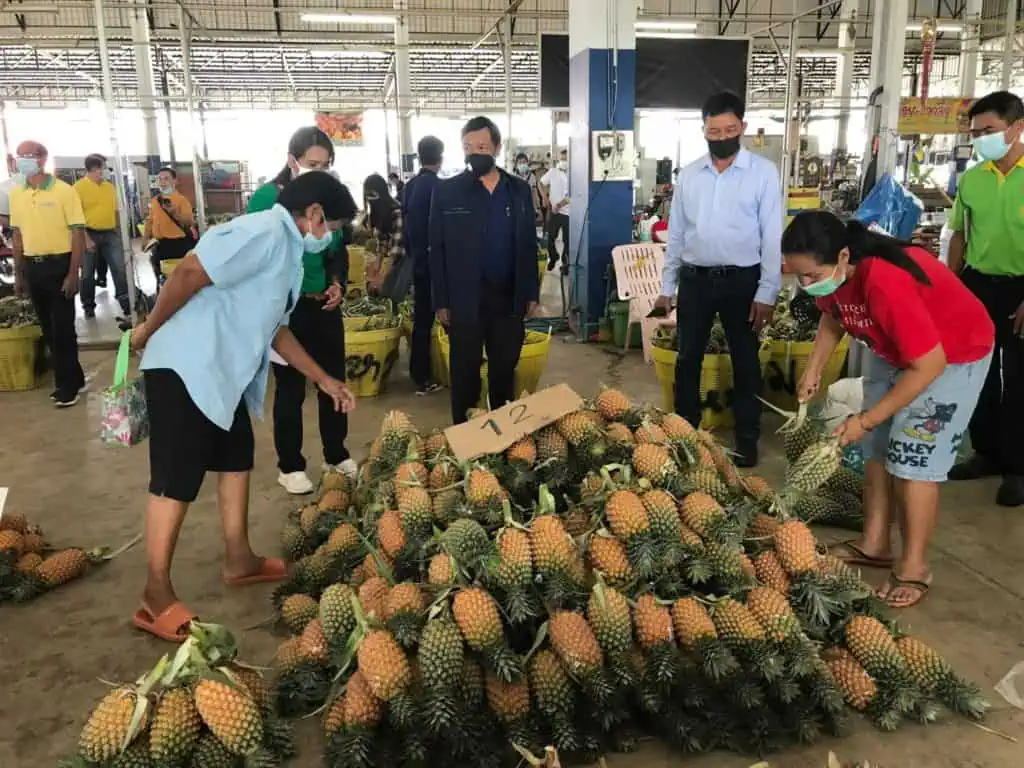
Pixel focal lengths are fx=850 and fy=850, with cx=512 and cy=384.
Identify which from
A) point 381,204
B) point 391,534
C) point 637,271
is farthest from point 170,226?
point 391,534

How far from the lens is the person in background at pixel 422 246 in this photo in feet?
18.0

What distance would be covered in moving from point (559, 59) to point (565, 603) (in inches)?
308

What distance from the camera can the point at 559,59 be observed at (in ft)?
29.3

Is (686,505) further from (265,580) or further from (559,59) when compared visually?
(559,59)

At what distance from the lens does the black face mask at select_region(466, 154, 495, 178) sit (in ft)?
13.1

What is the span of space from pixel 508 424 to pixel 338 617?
0.82 metres

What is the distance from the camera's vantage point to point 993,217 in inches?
148

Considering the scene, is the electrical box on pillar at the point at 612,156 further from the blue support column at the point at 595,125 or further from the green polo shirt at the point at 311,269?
the green polo shirt at the point at 311,269

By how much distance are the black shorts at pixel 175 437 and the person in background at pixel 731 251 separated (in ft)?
8.06

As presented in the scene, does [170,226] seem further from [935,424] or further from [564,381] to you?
[935,424]

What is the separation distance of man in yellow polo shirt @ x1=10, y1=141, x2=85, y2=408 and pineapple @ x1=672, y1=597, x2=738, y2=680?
15.5 ft

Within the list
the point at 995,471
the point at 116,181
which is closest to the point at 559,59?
the point at 116,181

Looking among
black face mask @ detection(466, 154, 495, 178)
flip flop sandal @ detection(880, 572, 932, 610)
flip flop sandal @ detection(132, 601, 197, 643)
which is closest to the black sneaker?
flip flop sandal @ detection(880, 572, 932, 610)

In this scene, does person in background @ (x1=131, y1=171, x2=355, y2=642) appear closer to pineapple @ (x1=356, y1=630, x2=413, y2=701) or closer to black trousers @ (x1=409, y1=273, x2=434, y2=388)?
pineapple @ (x1=356, y1=630, x2=413, y2=701)
